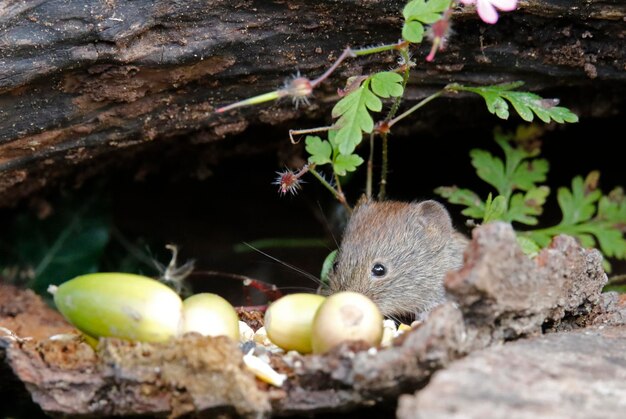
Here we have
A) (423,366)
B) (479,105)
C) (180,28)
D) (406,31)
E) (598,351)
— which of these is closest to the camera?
(423,366)

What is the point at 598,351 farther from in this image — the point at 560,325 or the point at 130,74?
the point at 130,74

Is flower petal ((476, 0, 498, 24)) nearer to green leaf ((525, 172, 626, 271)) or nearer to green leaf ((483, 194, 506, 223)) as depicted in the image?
green leaf ((483, 194, 506, 223))

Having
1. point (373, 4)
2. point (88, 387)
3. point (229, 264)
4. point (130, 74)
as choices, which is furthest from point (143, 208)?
point (88, 387)

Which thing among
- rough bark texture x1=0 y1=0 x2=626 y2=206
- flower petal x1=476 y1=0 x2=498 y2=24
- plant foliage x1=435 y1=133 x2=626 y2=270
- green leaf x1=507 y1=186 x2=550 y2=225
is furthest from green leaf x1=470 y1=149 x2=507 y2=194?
flower petal x1=476 y1=0 x2=498 y2=24

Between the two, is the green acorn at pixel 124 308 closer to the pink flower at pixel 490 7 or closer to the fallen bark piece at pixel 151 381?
the fallen bark piece at pixel 151 381

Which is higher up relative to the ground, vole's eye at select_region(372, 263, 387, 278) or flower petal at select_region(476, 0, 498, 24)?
flower petal at select_region(476, 0, 498, 24)

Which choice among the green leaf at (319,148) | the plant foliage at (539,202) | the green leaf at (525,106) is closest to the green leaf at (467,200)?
the plant foliage at (539,202)

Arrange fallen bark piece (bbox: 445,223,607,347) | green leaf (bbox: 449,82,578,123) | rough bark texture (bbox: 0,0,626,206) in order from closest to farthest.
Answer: fallen bark piece (bbox: 445,223,607,347)
rough bark texture (bbox: 0,0,626,206)
green leaf (bbox: 449,82,578,123)

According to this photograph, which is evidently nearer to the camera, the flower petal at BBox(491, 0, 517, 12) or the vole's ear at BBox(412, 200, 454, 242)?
the flower petal at BBox(491, 0, 517, 12)
